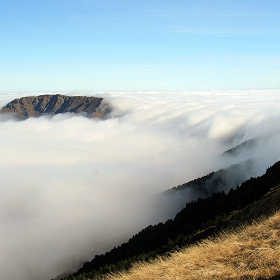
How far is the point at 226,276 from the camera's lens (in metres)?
15.5

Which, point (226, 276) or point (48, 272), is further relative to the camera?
point (48, 272)

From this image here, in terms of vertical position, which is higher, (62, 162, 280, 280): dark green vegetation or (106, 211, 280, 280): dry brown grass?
(106, 211, 280, 280): dry brown grass

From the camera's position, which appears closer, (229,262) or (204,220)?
(229,262)

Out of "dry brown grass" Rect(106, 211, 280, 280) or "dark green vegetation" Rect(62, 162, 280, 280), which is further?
"dark green vegetation" Rect(62, 162, 280, 280)

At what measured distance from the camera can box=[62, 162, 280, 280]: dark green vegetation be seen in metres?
46.3

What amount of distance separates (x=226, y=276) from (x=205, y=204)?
10760 centimetres

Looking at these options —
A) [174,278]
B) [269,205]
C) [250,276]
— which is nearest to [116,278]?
[174,278]

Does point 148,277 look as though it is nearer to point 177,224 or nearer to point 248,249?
point 248,249

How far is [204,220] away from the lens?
3366 inches

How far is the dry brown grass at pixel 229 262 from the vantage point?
51.3 ft

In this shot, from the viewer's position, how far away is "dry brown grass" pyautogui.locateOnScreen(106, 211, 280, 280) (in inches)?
615

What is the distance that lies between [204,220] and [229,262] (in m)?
72.4

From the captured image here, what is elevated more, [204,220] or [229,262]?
[229,262]

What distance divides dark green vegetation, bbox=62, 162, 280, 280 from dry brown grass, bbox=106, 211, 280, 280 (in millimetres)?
17807
